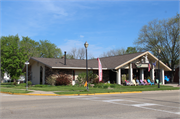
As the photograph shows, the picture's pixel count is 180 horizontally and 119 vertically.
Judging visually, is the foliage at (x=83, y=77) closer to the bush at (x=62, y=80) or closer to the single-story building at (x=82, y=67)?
the single-story building at (x=82, y=67)

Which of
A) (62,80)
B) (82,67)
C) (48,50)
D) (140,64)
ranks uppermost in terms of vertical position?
(48,50)

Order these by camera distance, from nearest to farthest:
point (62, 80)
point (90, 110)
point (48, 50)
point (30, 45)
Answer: point (90, 110)
point (62, 80)
point (30, 45)
point (48, 50)

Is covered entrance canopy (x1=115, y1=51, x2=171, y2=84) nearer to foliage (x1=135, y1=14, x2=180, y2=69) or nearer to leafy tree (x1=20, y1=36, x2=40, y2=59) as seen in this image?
foliage (x1=135, y1=14, x2=180, y2=69)

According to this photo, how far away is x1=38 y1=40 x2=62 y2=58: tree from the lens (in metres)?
61.1

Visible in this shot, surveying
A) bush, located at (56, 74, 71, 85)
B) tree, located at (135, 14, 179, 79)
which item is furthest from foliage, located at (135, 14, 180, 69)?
bush, located at (56, 74, 71, 85)

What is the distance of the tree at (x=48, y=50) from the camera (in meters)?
61.1

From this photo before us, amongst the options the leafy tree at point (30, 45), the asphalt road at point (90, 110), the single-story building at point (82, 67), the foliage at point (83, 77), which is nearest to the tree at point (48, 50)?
the leafy tree at point (30, 45)

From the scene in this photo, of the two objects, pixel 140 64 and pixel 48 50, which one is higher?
pixel 48 50

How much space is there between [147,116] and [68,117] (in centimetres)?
314

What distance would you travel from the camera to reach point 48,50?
6253 cm

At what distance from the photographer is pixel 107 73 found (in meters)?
30.8

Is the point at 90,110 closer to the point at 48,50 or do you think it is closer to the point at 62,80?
the point at 62,80

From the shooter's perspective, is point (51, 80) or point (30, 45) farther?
point (30, 45)

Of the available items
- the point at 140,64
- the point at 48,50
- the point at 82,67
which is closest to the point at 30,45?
the point at 48,50
